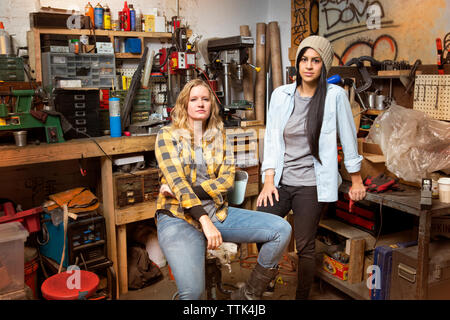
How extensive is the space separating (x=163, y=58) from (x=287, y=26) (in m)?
1.43

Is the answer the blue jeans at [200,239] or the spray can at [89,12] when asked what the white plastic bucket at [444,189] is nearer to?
the blue jeans at [200,239]

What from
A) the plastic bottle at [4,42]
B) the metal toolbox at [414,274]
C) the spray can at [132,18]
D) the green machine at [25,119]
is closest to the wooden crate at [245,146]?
the spray can at [132,18]

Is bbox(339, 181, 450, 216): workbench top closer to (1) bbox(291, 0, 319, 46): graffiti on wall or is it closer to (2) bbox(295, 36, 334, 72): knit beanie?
(2) bbox(295, 36, 334, 72): knit beanie

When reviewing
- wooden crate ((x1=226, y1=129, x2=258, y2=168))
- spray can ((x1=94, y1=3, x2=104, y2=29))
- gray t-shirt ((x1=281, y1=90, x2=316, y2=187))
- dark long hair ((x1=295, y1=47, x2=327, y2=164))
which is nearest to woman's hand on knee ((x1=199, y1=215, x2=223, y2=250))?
gray t-shirt ((x1=281, y1=90, x2=316, y2=187))

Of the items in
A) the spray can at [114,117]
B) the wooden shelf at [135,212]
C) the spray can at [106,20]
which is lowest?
the wooden shelf at [135,212]

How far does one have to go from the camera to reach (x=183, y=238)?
79.0 inches

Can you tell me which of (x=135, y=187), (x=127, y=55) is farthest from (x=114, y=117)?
(x=127, y=55)

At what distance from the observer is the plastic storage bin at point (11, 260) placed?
7.47ft

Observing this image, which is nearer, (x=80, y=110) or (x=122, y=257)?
(x=80, y=110)

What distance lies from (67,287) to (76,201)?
0.61 metres

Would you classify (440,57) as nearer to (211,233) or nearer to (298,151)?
(298,151)

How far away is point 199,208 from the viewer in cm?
204

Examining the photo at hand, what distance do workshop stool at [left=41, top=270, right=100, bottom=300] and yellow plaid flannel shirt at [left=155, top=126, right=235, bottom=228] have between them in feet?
2.23
